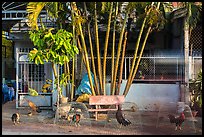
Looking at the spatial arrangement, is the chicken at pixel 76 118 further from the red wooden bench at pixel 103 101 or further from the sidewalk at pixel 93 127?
the red wooden bench at pixel 103 101

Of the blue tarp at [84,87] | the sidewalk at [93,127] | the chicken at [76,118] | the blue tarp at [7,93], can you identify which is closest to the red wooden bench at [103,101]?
the sidewalk at [93,127]

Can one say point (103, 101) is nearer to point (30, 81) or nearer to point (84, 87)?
point (84, 87)

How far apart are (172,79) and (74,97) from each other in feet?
12.6

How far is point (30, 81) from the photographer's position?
45.4ft

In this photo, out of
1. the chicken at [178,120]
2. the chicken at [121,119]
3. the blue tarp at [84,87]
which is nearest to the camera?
the chicken at [178,120]

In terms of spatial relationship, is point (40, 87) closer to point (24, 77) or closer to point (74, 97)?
point (24, 77)

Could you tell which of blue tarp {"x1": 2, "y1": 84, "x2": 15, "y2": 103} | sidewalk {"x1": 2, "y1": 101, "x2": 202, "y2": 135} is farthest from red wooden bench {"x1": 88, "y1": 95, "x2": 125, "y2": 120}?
blue tarp {"x1": 2, "y1": 84, "x2": 15, "y2": 103}

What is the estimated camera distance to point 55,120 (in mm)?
9688

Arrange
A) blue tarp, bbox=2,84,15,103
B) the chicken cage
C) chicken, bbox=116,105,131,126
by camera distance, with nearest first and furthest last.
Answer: chicken, bbox=116,105,131,126, the chicken cage, blue tarp, bbox=2,84,15,103

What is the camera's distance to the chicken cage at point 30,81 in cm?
1271

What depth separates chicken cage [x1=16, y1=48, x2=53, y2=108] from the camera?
41.7ft

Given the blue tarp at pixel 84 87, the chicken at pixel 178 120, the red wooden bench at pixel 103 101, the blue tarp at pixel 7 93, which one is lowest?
the blue tarp at pixel 7 93

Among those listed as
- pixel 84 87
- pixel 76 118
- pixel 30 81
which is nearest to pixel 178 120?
pixel 76 118

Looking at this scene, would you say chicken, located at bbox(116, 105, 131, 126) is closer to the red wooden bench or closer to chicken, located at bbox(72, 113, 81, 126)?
the red wooden bench
